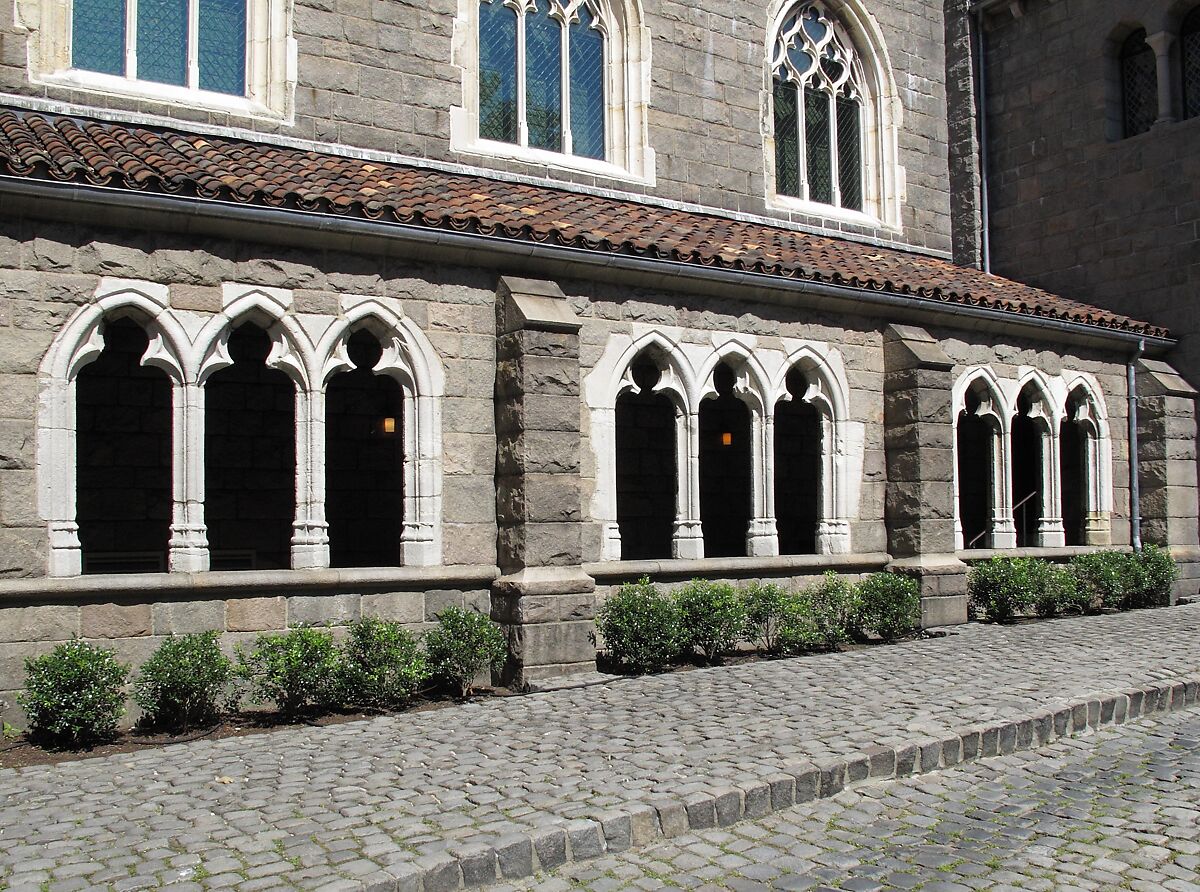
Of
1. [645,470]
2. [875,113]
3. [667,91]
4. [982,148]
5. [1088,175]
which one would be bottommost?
[645,470]

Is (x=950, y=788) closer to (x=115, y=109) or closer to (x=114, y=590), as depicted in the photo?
(x=114, y=590)

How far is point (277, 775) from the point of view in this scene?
616 cm

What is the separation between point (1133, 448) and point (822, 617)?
21.0 ft

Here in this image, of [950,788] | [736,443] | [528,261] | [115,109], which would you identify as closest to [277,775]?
[950,788]

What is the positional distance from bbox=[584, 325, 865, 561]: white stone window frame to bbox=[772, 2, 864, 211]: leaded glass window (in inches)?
175

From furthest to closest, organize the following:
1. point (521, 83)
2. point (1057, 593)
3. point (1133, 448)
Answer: point (1133, 448) < point (521, 83) < point (1057, 593)

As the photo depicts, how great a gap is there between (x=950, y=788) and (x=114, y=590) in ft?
18.3

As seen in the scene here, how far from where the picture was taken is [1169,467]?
14.4m

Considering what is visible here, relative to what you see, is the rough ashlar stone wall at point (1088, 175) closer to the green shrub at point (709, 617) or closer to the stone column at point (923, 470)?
the stone column at point (923, 470)

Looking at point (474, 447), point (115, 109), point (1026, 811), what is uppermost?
point (115, 109)

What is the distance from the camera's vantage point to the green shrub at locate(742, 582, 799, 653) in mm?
10273

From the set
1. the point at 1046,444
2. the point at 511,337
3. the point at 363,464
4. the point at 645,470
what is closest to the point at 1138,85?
the point at 1046,444

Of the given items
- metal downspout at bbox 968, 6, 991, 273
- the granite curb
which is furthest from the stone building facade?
the granite curb

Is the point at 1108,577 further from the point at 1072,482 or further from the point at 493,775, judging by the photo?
the point at 493,775
